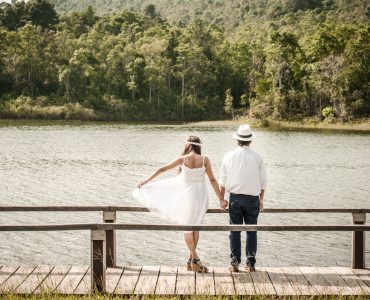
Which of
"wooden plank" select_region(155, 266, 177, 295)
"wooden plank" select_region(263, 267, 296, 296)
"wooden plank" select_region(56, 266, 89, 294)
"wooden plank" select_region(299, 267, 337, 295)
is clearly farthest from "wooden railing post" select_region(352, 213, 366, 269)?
"wooden plank" select_region(56, 266, 89, 294)

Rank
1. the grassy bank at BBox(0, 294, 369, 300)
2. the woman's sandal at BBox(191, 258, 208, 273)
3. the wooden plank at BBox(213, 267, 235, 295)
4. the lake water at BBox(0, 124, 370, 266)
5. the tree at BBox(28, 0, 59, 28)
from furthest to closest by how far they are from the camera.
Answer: the tree at BBox(28, 0, 59, 28), the lake water at BBox(0, 124, 370, 266), the woman's sandal at BBox(191, 258, 208, 273), the wooden plank at BBox(213, 267, 235, 295), the grassy bank at BBox(0, 294, 369, 300)

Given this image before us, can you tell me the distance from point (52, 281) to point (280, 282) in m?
2.87

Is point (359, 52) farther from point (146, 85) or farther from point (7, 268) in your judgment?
point (7, 268)

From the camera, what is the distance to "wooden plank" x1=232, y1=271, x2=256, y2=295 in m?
6.98

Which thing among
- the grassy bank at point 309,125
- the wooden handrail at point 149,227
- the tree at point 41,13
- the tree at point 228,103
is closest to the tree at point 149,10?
the tree at point 41,13

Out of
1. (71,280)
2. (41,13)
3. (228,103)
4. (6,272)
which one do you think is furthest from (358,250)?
(41,13)

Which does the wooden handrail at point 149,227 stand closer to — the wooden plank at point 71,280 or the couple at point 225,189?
the wooden plank at point 71,280

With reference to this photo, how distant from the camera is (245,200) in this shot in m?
7.89

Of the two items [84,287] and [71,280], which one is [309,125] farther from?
[84,287]

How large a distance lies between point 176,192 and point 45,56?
92006mm

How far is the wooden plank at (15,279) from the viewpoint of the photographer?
7.06m

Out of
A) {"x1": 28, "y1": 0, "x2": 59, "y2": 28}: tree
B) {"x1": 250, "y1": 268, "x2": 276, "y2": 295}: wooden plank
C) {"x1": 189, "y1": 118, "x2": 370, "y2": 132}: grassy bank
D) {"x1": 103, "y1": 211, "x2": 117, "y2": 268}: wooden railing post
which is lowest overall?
{"x1": 189, "y1": 118, "x2": 370, "y2": 132}: grassy bank

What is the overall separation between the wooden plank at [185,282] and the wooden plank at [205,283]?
6cm

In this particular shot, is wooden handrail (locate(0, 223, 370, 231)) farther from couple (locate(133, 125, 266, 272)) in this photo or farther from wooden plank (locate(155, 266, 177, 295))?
couple (locate(133, 125, 266, 272))
